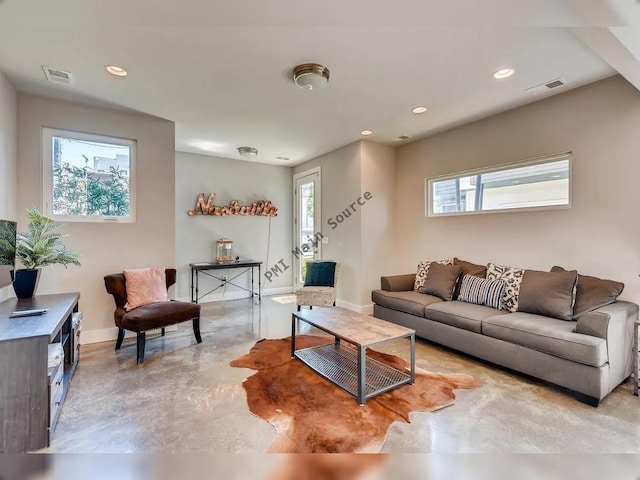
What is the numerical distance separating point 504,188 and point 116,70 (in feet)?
13.6

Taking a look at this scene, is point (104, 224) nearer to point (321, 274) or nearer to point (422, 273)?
point (321, 274)

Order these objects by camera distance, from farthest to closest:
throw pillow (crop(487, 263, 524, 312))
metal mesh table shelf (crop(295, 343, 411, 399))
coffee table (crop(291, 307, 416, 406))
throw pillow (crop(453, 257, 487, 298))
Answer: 1. throw pillow (crop(453, 257, 487, 298))
2. throw pillow (crop(487, 263, 524, 312))
3. metal mesh table shelf (crop(295, 343, 411, 399))
4. coffee table (crop(291, 307, 416, 406))

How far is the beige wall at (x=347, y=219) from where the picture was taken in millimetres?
4684

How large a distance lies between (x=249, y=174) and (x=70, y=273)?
3.41m

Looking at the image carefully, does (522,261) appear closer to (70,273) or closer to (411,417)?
(411,417)

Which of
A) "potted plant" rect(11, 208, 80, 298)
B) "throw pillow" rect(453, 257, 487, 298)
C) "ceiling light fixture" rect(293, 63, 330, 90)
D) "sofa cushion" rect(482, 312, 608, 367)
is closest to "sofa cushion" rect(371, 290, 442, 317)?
"throw pillow" rect(453, 257, 487, 298)

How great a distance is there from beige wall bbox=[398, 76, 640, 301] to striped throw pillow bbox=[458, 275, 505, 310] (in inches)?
18.7

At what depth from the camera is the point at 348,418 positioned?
2.03 m

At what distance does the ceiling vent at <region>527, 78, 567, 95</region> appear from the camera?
285cm

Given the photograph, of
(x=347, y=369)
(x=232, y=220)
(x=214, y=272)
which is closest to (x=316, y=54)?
(x=347, y=369)

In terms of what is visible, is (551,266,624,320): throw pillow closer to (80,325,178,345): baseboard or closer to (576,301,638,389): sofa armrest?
(576,301,638,389): sofa armrest

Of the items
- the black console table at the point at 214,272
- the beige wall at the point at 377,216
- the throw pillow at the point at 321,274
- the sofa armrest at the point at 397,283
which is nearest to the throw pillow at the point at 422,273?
the sofa armrest at the point at 397,283

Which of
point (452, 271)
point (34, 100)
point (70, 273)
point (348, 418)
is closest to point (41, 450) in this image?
point (348, 418)

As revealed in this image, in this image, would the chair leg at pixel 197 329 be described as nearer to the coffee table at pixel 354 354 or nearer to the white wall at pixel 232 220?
the coffee table at pixel 354 354
